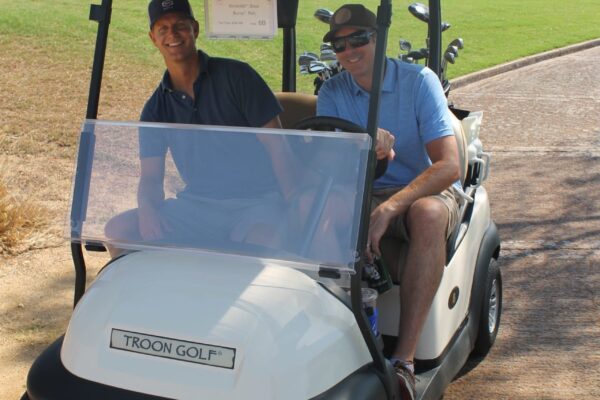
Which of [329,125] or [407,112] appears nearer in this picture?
[329,125]

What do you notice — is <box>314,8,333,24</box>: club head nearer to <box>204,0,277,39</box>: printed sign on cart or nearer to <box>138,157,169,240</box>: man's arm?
<box>204,0,277,39</box>: printed sign on cart

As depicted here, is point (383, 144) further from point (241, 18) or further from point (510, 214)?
point (510, 214)

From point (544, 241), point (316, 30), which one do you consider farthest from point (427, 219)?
point (316, 30)

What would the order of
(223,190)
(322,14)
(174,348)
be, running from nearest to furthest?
(174,348) < (223,190) < (322,14)

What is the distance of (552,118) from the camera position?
9016mm

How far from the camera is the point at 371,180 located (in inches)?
90.7

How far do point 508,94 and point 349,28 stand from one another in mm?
7841

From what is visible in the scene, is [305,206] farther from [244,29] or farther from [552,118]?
[552,118]

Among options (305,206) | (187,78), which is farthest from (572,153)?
(305,206)

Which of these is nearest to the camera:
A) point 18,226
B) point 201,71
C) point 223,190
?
point 223,190

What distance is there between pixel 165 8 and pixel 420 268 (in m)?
1.29

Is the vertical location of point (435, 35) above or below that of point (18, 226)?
above

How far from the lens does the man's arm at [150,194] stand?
257 cm

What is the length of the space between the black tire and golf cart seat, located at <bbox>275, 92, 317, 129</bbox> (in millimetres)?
1012
